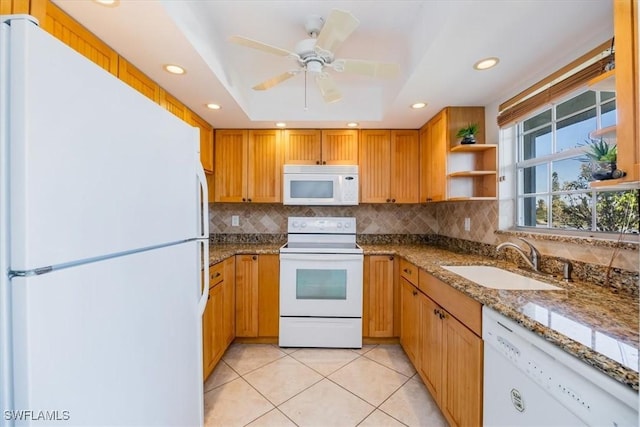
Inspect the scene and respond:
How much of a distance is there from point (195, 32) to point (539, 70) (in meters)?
2.08

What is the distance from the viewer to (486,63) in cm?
158

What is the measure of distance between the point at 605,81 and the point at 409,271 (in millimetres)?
1581

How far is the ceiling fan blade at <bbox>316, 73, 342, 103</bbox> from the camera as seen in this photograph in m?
1.66

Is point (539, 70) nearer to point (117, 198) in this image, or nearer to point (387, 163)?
point (387, 163)

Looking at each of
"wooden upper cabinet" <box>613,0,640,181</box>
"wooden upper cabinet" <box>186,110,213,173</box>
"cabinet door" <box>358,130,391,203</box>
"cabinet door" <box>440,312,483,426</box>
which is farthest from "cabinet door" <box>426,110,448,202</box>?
"wooden upper cabinet" <box>186,110,213,173</box>

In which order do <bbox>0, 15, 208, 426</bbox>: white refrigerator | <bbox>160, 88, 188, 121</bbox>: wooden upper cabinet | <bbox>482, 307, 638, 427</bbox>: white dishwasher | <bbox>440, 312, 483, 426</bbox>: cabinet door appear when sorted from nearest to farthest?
1. <bbox>0, 15, 208, 426</bbox>: white refrigerator
2. <bbox>482, 307, 638, 427</bbox>: white dishwasher
3. <bbox>440, 312, 483, 426</bbox>: cabinet door
4. <bbox>160, 88, 188, 121</bbox>: wooden upper cabinet

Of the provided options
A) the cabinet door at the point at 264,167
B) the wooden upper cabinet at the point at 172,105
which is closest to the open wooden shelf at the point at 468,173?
the cabinet door at the point at 264,167

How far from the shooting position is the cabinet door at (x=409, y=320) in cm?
204

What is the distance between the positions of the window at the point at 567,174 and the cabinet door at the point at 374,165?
3.78ft

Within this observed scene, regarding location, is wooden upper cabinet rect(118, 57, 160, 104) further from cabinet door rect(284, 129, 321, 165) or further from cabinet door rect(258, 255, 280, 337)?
cabinet door rect(258, 255, 280, 337)

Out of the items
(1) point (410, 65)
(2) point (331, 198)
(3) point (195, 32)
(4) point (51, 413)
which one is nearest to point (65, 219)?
(4) point (51, 413)

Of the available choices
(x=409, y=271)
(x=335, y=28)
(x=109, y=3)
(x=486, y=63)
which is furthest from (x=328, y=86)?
(x=409, y=271)

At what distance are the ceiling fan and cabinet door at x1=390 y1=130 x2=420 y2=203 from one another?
4.37 ft

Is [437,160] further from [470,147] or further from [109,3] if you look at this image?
[109,3]
